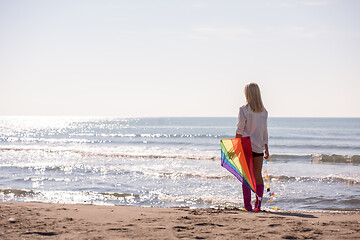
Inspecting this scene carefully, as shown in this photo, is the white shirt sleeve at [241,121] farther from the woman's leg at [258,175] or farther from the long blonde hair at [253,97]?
the woman's leg at [258,175]

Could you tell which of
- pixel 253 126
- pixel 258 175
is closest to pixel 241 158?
pixel 258 175

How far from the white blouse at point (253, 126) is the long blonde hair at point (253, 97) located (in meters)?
0.06

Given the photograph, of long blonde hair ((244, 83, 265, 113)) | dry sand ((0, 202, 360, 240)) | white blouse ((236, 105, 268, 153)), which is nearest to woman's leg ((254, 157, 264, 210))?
white blouse ((236, 105, 268, 153))

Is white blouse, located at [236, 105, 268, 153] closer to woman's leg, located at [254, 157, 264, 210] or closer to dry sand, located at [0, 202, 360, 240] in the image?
woman's leg, located at [254, 157, 264, 210]

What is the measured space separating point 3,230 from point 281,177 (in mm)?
9589

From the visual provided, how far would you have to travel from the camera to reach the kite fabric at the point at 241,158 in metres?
5.78

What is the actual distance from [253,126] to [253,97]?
434 mm

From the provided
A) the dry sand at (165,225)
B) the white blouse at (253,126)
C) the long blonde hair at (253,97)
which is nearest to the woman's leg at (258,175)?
the white blouse at (253,126)

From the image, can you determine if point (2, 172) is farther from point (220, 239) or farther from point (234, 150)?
point (220, 239)

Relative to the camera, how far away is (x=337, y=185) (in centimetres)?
1084

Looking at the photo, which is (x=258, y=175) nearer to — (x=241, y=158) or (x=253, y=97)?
(x=241, y=158)

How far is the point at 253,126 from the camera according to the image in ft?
18.7

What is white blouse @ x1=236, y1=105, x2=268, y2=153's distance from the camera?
5.66 meters

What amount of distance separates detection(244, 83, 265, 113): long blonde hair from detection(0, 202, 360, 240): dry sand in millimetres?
1506
